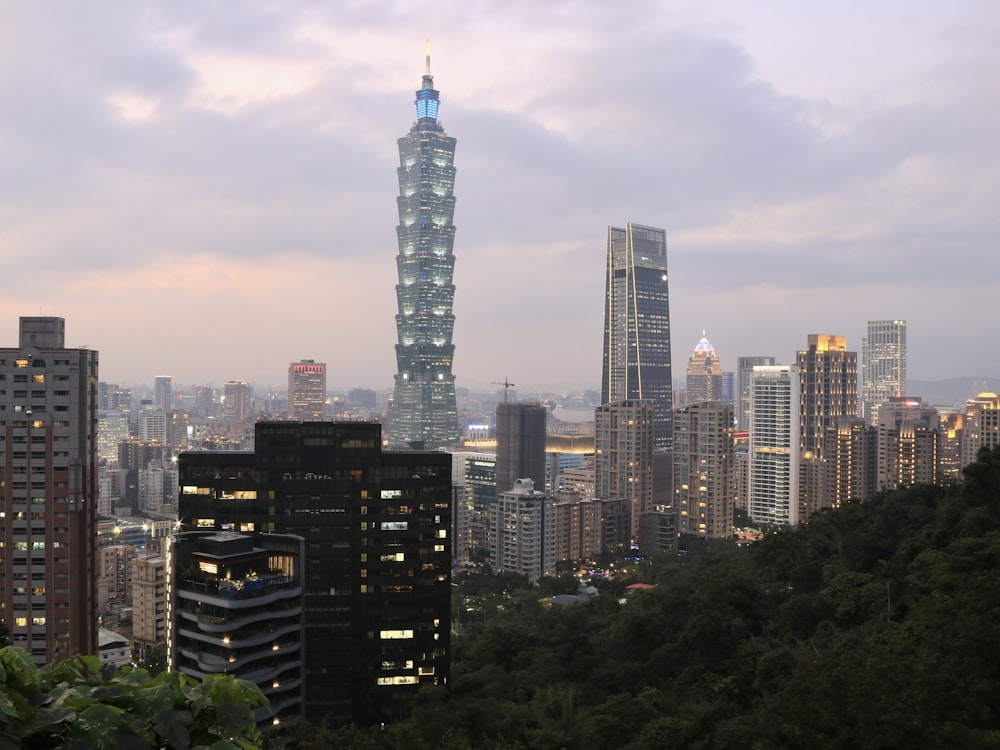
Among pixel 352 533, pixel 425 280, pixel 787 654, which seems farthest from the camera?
pixel 425 280

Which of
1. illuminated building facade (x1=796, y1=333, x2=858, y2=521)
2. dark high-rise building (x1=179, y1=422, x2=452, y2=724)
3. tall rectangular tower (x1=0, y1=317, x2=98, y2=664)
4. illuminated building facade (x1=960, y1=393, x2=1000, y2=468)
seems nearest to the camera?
tall rectangular tower (x1=0, y1=317, x2=98, y2=664)

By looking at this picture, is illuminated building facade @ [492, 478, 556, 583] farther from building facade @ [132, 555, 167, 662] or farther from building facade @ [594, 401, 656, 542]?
building facade @ [132, 555, 167, 662]

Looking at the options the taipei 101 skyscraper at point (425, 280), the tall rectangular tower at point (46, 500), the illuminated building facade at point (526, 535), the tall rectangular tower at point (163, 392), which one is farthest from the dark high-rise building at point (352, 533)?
the tall rectangular tower at point (163, 392)

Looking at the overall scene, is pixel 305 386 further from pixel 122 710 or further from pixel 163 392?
pixel 122 710

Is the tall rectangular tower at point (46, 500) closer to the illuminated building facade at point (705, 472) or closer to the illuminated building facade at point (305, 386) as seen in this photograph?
the illuminated building facade at point (705, 472)

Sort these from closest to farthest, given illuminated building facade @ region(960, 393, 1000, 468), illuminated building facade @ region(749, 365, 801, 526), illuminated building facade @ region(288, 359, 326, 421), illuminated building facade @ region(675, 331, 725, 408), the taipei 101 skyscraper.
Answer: illuminated building facade @ region(960, 393, 1000, 468)
illuminated building facade @ region(749, 365, 801, 526)
the taipei 101 skyscraper
illuminated building facade @ region(288, 359, 326, 421)
illuminated building facade @ region(675, 331, 725, 408)

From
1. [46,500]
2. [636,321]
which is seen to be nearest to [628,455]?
[636,321]

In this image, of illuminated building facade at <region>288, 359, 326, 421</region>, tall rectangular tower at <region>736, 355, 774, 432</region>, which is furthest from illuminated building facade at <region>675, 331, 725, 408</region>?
illuminated building facade at <region>288, 359, 326, 421</region>
